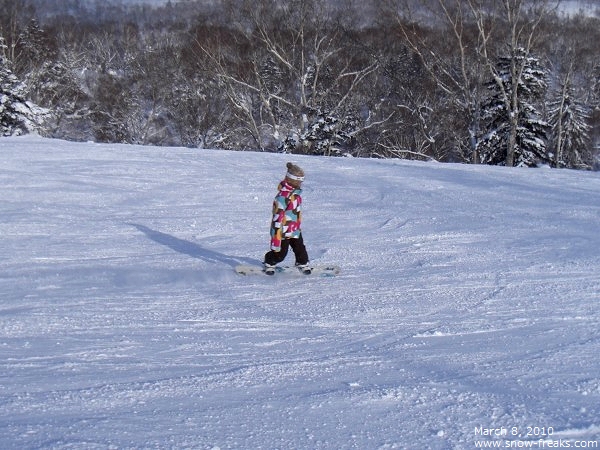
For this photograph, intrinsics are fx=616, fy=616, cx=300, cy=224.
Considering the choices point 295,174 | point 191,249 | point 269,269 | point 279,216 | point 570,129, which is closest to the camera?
point 295,174

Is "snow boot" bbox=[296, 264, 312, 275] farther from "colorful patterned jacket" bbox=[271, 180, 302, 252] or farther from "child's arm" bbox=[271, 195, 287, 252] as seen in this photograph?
"child's arm" bbox=[271, 195, 287, 252]

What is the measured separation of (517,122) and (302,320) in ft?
77.6

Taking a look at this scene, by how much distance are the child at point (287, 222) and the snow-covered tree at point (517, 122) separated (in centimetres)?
2112

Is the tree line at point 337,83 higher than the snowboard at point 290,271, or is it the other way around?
the tree line at point 337,83

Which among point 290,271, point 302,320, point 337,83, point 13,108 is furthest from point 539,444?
point 337,83

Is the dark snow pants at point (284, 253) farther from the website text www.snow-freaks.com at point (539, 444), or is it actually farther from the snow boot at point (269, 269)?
the website text www.snow-freaks.com at point (539, 444)

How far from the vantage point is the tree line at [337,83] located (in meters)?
26.8

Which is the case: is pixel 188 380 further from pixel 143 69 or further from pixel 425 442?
pixel 143 69

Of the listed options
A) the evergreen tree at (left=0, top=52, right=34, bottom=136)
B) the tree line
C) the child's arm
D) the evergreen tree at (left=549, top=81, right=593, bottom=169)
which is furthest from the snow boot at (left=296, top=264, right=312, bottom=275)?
the evergreen tree at (left=549, top=81, right=593, bottom=169)

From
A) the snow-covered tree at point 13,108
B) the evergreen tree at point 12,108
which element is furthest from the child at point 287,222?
the evergreen tree at point 12,108

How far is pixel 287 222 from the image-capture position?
6574 mm

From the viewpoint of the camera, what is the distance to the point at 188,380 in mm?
3900

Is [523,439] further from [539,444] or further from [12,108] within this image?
[12,108]

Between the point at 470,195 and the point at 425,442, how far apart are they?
329 inches
